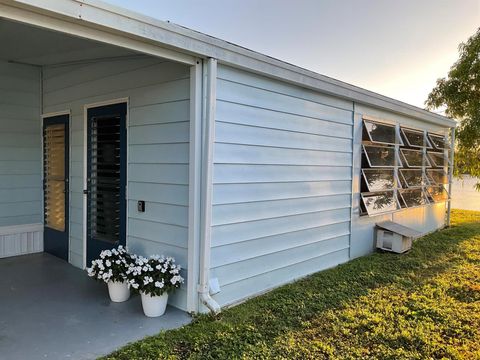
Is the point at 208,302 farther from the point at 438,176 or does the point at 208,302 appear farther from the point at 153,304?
the point at 438,176

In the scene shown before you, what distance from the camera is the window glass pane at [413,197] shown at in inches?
257

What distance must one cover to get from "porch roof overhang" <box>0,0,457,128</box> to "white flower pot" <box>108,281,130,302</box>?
6.86 ft

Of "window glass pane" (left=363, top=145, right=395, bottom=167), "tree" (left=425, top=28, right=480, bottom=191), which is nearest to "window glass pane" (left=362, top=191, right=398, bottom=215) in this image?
"window glass pane" (left=363, top=145, right=395, bottom=167)

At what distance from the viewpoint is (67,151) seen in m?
4.57

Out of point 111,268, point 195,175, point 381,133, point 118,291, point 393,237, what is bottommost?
point 118,291

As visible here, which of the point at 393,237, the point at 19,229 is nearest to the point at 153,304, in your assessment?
the point at 19,229

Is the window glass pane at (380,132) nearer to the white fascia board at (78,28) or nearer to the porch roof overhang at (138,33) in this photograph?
the porch roof overhang at (138,33)

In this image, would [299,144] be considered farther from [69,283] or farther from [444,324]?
[69,283]

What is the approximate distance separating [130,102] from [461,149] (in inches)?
393

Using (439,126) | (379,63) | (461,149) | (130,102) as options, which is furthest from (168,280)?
(461,149)

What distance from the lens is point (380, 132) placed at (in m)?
5.84

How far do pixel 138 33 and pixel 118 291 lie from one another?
7.53ft

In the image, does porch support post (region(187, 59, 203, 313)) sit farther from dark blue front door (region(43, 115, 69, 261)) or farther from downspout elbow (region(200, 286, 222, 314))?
dark blue front door (region(43, 115, 69, 261))

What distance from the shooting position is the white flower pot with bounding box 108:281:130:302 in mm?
3364
